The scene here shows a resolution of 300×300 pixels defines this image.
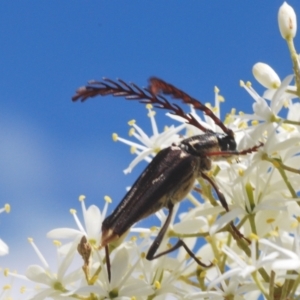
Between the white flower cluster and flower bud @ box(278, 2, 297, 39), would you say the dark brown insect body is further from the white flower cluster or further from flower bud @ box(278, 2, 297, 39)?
flower bud @ box(278, 2, 297, 39)

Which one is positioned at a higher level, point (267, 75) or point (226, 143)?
point (267, 75)

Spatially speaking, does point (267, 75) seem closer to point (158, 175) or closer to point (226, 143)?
point (226, 143)

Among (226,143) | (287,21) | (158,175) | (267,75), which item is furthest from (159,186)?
(287,21)

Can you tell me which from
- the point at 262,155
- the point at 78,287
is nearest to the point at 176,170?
the point at 262,155

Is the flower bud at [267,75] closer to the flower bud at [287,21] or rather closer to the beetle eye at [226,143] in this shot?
the flower bud at [287,21]

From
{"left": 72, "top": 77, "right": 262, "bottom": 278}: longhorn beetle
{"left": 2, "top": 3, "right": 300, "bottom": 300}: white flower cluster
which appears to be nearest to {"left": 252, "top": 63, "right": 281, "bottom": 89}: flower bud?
{"left": 2, "top": 3, "right": 300, "bottom": 300}: white flower cluster

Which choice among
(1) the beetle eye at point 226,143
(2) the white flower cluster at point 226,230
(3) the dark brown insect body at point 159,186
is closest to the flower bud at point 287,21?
(2) the white flower cluster at point 226,230

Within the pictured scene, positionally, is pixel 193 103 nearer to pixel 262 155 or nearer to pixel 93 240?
pixel 262 155

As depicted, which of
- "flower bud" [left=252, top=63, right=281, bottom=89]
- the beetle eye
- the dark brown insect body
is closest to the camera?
the dark brown insect body
